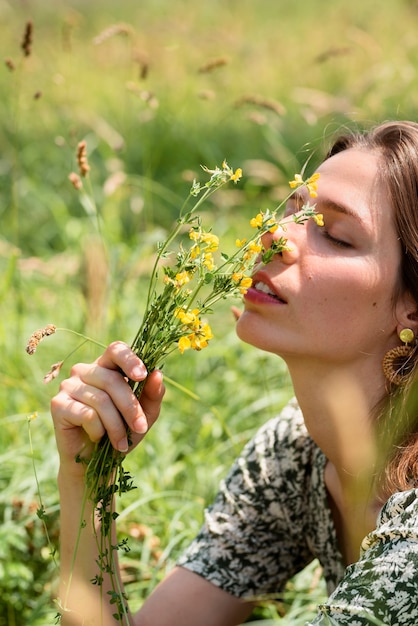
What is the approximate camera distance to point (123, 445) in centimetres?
178

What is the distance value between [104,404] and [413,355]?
27.1 inches

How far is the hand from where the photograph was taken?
1.78 m

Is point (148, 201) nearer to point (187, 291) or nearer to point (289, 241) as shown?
point (289, 241)

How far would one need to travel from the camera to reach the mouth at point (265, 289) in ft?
6.53

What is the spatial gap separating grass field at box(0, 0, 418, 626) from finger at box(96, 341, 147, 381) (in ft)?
1.40

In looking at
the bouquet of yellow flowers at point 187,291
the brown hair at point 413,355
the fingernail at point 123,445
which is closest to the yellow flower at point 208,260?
the bouquet of yellow flowers at point 187,291

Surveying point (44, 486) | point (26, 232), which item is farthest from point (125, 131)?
point (44, 486)

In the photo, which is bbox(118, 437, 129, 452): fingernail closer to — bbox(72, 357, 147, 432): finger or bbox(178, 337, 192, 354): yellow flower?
bbox(72, 357, 147, 432): finger

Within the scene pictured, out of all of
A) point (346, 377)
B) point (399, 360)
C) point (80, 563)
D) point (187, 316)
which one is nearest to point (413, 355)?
point (399, 360)

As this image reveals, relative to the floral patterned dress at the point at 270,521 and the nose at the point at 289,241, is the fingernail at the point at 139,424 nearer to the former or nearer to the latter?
the nose at the point at 289,241

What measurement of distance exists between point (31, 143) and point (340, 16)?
3196mm

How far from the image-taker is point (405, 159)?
211cm

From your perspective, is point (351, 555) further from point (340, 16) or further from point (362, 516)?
point (340, 16)

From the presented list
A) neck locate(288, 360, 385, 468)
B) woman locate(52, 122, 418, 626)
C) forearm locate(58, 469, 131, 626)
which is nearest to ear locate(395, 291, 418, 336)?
woman locate(52, 122, 418, 626)
